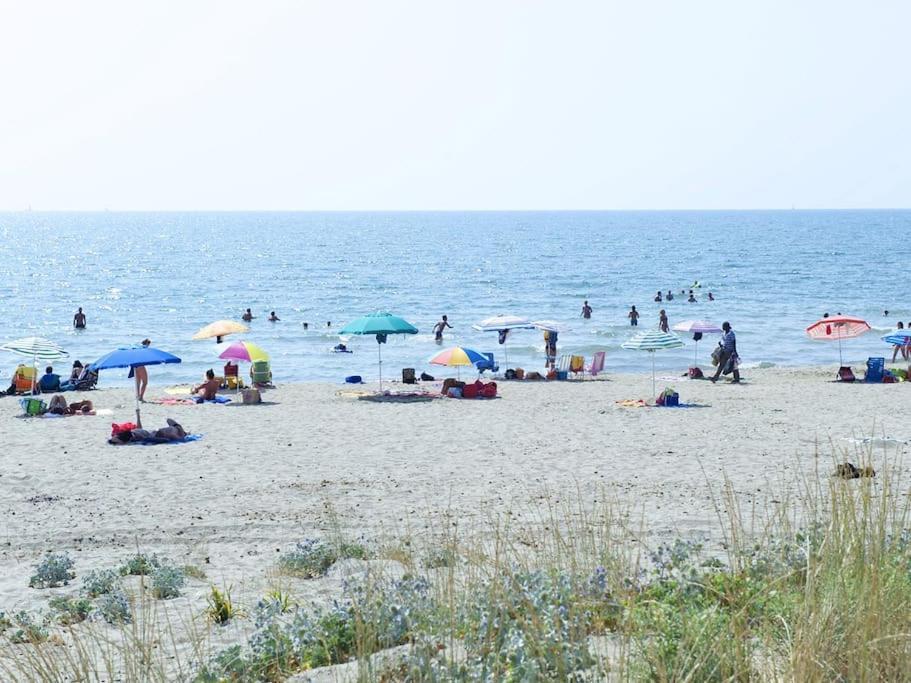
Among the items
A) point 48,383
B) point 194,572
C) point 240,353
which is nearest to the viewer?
point 194,572

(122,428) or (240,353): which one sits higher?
(240,353)

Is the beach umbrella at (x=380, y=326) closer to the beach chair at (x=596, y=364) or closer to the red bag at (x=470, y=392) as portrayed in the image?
the red bag at (x=470, y=392)

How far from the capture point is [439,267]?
8500cm

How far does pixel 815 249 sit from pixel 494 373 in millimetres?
85786

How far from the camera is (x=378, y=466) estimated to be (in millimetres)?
13555

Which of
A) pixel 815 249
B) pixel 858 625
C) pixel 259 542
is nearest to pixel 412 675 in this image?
pixel 858 625

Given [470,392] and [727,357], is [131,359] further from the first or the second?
[727,357]

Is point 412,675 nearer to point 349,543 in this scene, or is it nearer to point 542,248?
point 349,543

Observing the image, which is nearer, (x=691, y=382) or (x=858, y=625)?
(x=858, y=625)

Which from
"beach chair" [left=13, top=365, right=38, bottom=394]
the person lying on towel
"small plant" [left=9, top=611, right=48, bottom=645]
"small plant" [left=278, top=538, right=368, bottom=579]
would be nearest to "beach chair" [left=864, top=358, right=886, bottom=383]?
the person lying on towel

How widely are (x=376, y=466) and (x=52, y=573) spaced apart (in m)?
5.65

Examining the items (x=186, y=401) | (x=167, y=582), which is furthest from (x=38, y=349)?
(x=167, y=582)

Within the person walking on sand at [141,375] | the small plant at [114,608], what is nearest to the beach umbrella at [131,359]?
the person walking on sand at [141,375]

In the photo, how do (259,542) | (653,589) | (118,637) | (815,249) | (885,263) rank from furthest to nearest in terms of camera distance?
(815,249) → (885,263) → (259,542) → (118,637) → (653,589)
